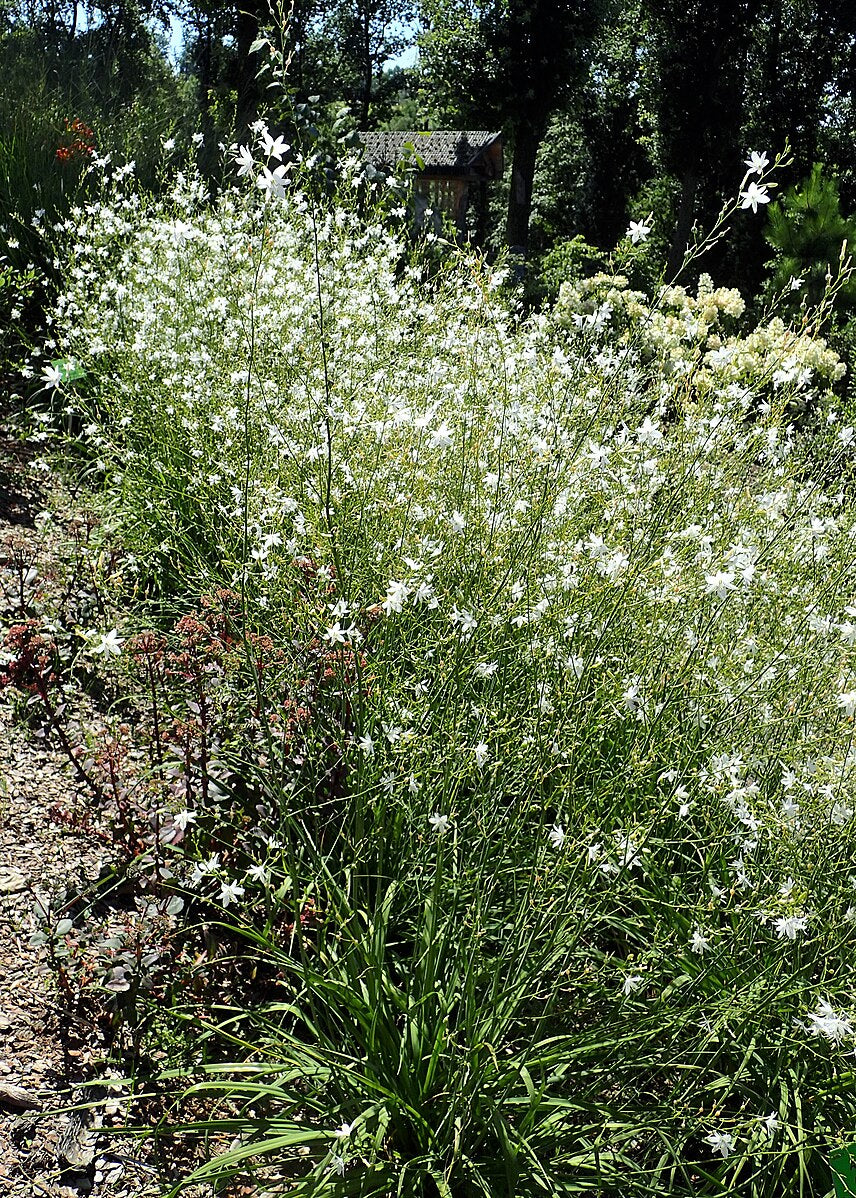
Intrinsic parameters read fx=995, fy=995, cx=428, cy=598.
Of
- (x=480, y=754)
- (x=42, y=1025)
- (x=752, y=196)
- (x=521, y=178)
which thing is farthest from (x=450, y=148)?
(x=42, y=1025)

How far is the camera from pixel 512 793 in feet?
7.57

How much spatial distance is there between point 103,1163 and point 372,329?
3412 mm

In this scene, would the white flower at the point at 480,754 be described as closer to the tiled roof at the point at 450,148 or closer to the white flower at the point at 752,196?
the white flower at the point at 752,196

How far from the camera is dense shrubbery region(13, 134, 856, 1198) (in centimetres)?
188

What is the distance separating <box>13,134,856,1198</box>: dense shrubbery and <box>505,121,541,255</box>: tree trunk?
16935 mm

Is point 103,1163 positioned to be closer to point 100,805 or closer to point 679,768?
point 100,805

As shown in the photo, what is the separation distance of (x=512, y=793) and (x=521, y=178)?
62.4 feet

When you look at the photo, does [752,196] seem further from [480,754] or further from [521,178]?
[521,178]

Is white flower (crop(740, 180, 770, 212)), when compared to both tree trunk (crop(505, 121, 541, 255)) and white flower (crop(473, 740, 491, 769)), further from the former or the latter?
tree trunk (crop(505, 121, 541, 255))

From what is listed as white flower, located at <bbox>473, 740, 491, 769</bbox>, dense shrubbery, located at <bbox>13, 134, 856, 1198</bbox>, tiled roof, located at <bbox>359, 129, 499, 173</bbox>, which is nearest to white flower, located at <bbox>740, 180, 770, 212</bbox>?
dense shrubbery, located at <bbox>13, 134, 856, 1198</bbox>

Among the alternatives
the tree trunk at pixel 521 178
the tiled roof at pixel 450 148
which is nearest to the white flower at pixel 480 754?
the tree trunk at pixel 521 178

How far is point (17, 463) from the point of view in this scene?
15.9 ft

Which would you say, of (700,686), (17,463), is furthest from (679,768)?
(17,463)

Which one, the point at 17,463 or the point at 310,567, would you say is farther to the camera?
the point at 17,463
